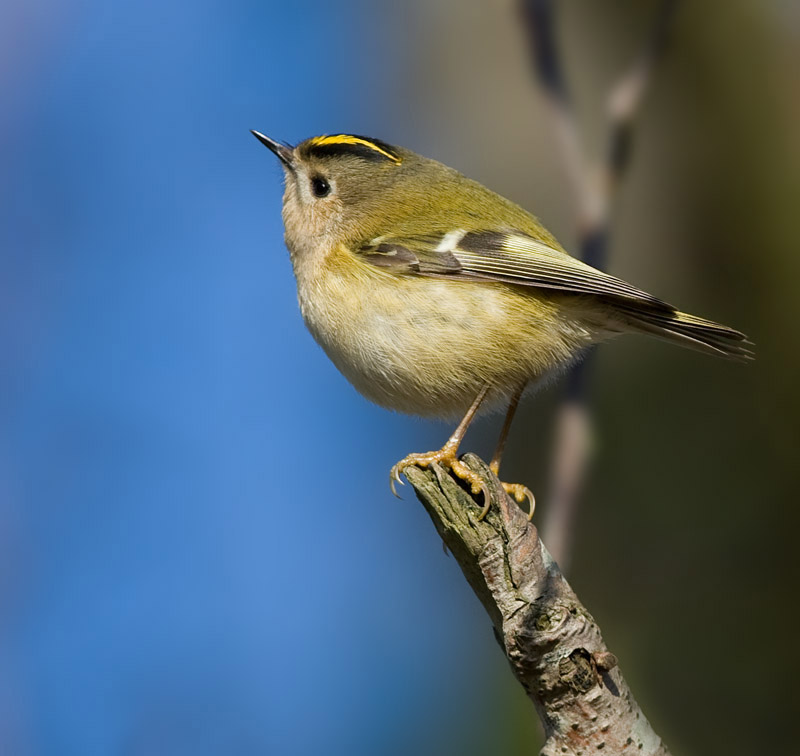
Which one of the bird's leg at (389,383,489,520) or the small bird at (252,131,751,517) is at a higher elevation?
the small bird at (252,131,751,517)

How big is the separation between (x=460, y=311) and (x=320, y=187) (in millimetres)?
777

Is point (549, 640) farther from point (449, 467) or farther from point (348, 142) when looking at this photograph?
point (348, 142)

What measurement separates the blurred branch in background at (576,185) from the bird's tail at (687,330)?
0.56ft

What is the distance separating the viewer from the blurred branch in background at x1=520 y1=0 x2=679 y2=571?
2.17 meters

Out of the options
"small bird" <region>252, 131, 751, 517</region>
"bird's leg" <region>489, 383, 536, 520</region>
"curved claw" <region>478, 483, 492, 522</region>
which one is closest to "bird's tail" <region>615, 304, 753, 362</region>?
"small bird" <region>252, 131, 751, 517</region>

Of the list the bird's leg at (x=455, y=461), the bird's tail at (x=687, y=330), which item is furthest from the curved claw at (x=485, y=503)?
the bird's tail at (x=687, y=330)

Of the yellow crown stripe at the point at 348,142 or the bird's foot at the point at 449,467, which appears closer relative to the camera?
the bird's foot at the point at 449,467

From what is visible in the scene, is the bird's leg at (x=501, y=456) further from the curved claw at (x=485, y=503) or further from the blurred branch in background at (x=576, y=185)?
the curved claw at (x=485, y=503)

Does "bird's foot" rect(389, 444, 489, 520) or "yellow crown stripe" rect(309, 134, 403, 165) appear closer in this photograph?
"bird's foot" rect(389, 444, 489, 520)

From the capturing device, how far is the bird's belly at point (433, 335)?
2.50m

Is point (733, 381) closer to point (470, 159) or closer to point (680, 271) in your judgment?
point (680, 271)

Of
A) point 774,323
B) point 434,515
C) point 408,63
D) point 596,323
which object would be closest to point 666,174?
point 774,323

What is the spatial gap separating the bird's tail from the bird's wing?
0.13 feet

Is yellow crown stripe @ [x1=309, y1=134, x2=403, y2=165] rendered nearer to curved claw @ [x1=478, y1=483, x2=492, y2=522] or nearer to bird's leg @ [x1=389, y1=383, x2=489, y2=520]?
bird's leg @ [x1=389, y1=383, x2=489, y2=520]
